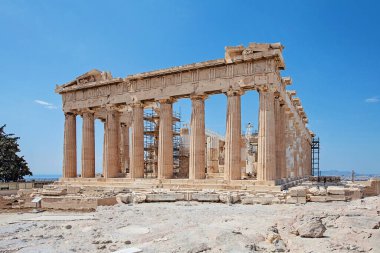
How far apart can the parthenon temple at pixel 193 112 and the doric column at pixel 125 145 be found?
11cm

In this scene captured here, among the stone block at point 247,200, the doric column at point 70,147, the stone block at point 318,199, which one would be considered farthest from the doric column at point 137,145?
the stone block at point 318,199

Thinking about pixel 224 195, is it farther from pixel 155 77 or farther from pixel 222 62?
pixel 155 77

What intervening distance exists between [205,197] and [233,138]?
6.00m

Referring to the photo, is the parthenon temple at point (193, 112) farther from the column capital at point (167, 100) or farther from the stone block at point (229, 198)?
the stone block at point (229, 198)

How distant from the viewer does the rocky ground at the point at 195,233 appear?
784 centimetres

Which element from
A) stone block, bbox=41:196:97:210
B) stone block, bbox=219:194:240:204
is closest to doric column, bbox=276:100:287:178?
stone block, bbox=219:194:240:204

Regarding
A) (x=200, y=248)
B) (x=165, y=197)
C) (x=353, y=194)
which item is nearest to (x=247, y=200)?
(x=165, y=197)

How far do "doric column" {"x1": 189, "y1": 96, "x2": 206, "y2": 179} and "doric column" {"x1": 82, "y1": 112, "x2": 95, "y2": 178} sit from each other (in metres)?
10.4

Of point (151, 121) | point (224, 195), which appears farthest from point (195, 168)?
point (151, 121)

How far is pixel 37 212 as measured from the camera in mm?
15289

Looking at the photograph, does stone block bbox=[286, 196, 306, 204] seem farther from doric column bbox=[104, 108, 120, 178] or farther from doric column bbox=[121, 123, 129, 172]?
doric column bbox=[121, 123, 129, 172]

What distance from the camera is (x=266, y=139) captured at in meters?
21.2

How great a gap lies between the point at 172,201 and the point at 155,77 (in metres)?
11.5

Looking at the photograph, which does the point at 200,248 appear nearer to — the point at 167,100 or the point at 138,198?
the point at 138,198
